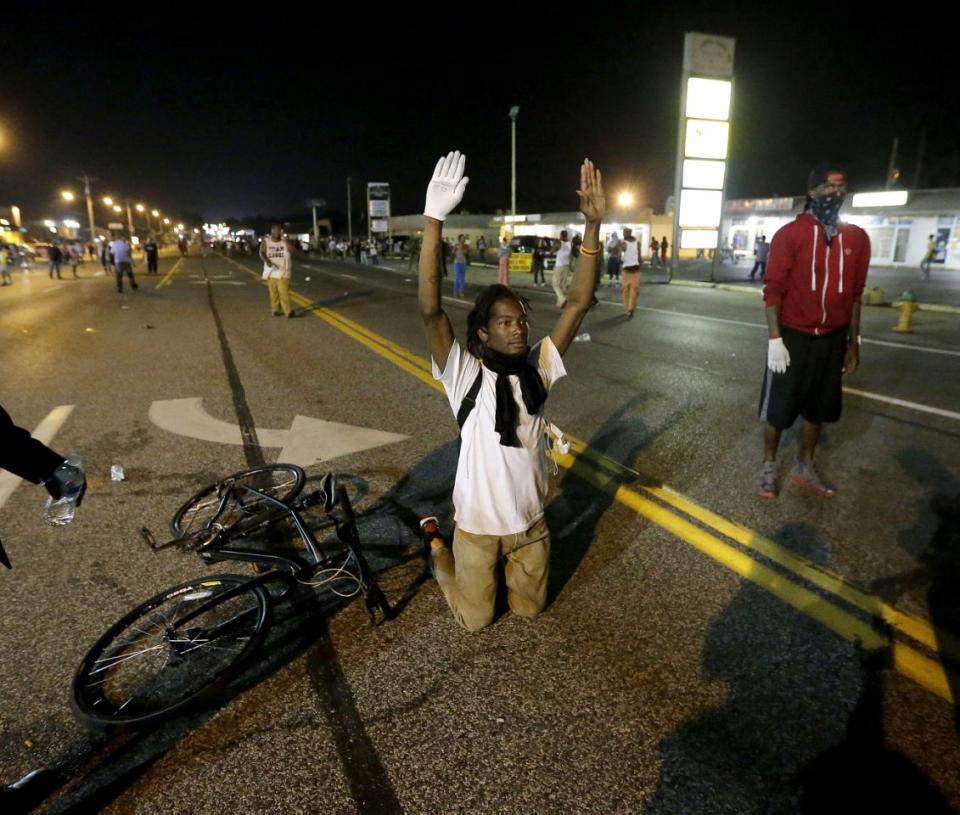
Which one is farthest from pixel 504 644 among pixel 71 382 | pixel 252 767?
pixel 71 382

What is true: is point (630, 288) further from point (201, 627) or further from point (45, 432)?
point (201, 627)

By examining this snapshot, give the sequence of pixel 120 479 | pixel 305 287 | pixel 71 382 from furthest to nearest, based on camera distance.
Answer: pixel 305 287 → pixel 71 382 → pixel 120 479

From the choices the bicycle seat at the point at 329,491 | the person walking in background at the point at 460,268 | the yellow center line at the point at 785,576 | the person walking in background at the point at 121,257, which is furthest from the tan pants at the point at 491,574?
the person walking in background at the point at 121,257

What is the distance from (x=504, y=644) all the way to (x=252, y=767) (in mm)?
1109

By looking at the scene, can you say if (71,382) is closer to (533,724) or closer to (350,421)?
(350,421)

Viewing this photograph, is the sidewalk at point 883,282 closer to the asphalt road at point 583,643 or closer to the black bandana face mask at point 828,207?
the asphalt road at point 583,643

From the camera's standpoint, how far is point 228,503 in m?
3.88

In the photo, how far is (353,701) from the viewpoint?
249 cm

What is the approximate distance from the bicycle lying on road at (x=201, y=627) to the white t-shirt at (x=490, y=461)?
570mm

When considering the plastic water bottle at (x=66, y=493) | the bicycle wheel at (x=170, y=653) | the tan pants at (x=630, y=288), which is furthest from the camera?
the tan pants at (x=630, y=288)

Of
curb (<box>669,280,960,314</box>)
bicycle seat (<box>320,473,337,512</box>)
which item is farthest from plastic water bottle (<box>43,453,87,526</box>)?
curb (<box>669,280,960,314</box>)

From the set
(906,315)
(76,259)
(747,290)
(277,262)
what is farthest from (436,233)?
(76,259)

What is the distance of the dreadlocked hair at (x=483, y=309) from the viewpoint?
9.22 feet

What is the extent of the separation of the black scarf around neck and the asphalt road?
94cm
